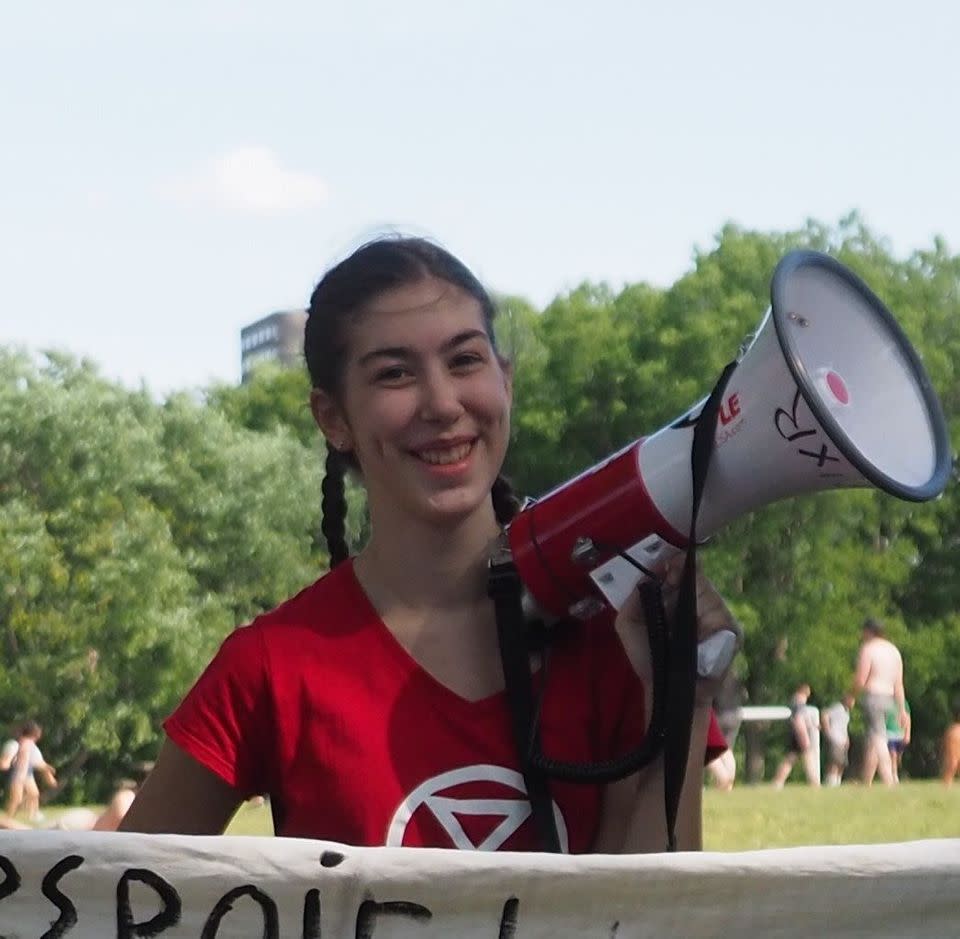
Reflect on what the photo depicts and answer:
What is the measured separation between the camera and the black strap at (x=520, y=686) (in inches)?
84.1

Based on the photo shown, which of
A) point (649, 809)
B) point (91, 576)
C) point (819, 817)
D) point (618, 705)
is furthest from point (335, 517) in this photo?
point (91, 576)

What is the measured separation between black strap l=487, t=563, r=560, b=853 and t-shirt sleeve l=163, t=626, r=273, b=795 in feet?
0.86

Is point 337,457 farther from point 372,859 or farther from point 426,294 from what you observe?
point 372,859

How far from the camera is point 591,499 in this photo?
7.41 feet

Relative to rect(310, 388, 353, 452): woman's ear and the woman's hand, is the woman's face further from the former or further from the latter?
the woman's hand

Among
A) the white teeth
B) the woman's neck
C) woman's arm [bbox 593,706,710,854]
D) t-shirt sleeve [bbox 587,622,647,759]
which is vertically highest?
the white teeth

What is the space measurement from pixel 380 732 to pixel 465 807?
0.39 ft

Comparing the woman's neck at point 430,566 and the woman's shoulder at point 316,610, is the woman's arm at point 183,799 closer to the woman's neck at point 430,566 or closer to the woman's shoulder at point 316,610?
the woman's shoulder at point 316,610

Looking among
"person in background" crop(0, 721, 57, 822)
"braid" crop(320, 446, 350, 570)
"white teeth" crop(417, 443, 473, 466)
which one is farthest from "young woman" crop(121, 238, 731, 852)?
"person in background" crop(0, 721, 57, 822)

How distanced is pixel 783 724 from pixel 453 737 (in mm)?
34046

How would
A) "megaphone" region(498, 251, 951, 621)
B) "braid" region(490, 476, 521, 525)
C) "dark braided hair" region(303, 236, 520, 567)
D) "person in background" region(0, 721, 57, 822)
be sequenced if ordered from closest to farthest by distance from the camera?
"megaphone" region(498, 251, 951, 621)
"dark braided hair" region(303, 236, 520, 567)
"braid" region(490, 476, 521, 525)
"person in background" region(0, 721, 57, 822)

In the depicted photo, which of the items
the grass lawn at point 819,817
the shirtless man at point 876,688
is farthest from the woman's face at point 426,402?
the shirtless man at point 876,688

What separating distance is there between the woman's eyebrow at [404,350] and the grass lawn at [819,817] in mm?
5288

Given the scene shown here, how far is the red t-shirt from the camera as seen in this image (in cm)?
215
